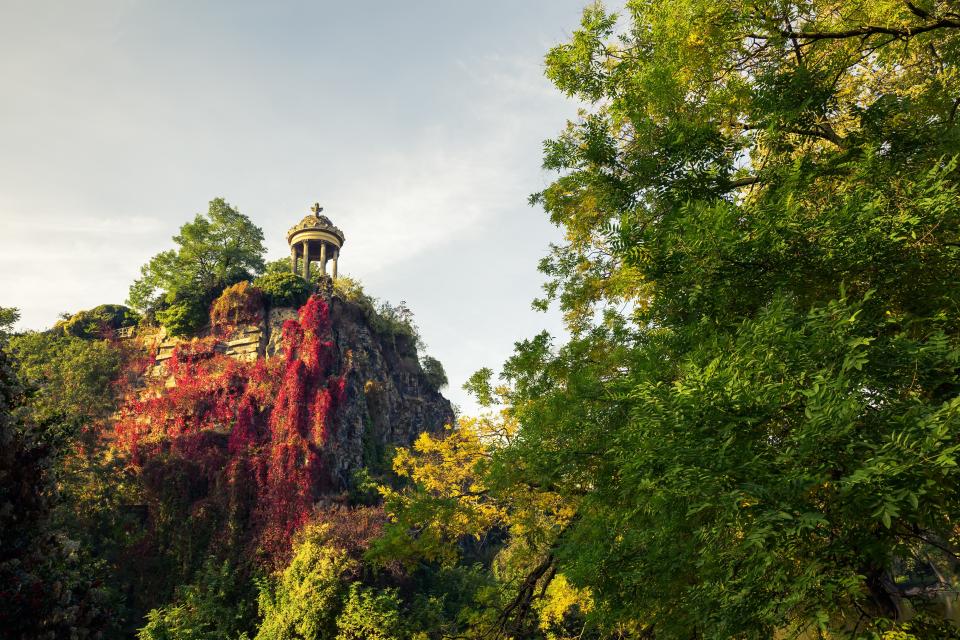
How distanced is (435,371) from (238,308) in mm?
17731

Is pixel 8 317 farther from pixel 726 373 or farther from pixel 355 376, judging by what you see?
pixel 726 373

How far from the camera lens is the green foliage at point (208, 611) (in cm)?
2070

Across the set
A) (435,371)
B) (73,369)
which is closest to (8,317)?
(73,369)

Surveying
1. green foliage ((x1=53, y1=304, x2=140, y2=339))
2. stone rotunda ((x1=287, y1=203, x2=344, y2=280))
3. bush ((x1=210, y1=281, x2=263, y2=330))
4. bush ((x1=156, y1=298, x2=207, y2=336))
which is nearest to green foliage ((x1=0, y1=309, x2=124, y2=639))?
bush ((x1=210, y1=281, x2=263, y2=330))

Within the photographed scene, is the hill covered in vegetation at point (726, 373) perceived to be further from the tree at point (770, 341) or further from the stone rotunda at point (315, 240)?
the stone rotunda at point (315, 240)

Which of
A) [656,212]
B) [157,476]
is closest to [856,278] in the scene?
[656,212]

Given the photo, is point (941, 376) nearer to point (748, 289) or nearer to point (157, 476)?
point (748, 289)

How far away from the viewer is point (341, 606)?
20781 millimetres

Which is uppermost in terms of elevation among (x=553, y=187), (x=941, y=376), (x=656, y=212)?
(x=553, y=187)

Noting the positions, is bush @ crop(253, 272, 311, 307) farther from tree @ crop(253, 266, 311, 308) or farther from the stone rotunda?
the stone rotunda

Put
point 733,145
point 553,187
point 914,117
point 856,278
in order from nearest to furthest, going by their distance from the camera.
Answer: point 856,278 → point 914,117 → point 733,145 → point 553,187

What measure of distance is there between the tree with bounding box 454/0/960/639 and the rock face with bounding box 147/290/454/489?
23.5 m

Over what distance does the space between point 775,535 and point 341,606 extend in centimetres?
2053

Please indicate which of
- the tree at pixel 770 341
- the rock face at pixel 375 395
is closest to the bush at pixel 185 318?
the rock face at pixel 375 395
